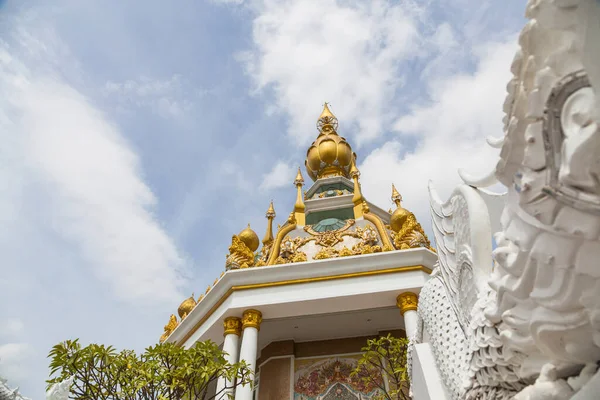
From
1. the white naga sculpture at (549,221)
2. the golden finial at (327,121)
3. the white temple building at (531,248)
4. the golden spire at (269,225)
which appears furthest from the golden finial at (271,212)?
the white naga sculpture at (549,221)

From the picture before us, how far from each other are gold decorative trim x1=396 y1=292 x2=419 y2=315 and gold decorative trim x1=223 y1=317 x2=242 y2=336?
3048mm

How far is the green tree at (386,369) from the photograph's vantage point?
22.6ft

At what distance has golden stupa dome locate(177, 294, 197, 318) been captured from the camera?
11539 millimetres

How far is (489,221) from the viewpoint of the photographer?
2139 millimetres

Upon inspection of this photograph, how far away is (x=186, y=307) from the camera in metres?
11.6

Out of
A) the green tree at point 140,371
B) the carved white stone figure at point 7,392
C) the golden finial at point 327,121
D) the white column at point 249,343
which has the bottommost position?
the green tree at point 140,371

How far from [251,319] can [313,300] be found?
4.04 feet

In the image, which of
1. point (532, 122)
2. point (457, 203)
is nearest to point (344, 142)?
point (457, 203)

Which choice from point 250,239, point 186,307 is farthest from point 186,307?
point 250,239

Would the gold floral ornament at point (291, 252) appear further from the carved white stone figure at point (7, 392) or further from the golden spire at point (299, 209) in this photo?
the carved white stone figure at point (7, 392)

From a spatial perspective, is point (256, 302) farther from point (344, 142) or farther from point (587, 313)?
point (344, 142)

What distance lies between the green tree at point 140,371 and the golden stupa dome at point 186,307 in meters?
6.01

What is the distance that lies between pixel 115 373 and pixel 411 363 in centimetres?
362

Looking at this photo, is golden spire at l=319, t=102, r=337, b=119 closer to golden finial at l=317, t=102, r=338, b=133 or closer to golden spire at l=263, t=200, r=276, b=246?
golden finial at l=317, t=102, r=338, b=133
